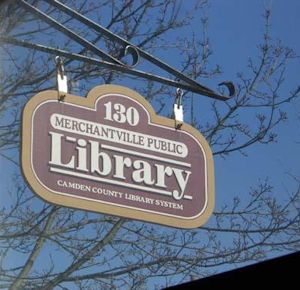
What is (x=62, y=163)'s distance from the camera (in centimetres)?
401

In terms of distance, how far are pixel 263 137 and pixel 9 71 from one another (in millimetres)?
1222

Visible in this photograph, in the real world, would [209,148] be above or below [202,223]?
above

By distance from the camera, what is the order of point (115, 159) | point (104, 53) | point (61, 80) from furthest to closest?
point (104, 53), point (61, 80), point (115, 159)

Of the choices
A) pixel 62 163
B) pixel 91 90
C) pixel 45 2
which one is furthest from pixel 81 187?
pixel 45 2

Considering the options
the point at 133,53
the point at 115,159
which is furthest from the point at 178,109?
the point at 115,159

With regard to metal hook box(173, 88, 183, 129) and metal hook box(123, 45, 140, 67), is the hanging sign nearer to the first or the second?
metal hook box(173, 88, 183, 129)

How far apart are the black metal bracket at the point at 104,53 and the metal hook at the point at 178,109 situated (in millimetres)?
39

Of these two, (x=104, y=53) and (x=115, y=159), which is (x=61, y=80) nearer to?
(x=104, y=53)

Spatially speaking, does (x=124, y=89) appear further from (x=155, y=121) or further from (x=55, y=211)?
(x=55, y=211)

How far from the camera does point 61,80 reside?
427cm

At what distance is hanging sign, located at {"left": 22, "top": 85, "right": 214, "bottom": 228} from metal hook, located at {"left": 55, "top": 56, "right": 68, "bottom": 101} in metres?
0.03

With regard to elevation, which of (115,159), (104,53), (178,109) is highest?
(104,53)

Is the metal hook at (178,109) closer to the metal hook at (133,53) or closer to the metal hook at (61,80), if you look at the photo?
the metal hook at (133,53)

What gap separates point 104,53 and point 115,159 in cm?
55
